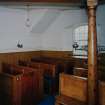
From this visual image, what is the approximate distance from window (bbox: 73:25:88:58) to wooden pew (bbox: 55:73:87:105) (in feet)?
11.7

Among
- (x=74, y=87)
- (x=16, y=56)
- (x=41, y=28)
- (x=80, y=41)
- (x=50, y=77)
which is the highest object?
(x=41, y=28)

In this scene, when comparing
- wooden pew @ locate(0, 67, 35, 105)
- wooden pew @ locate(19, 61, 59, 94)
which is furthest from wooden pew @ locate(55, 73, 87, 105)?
wooden pew @ locate(19, 61, 59, 94)

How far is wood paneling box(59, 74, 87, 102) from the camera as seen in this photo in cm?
310

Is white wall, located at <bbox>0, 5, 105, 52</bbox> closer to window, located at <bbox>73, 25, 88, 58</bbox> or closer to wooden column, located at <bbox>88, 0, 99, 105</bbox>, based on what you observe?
window, located at <bbox>73, 25, 88, 58</bbox>

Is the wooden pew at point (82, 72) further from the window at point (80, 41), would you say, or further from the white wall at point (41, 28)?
the window at point (80, 41)

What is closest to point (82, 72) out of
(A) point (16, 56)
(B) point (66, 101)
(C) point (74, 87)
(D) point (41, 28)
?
(C) point (74, 87)

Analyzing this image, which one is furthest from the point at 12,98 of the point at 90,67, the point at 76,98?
the point at 90,67

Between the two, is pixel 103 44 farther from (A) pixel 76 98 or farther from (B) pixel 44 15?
(A) pixel 76 98

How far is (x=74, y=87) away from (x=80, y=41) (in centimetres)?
399

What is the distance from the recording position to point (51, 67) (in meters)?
5.41

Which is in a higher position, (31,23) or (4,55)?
(31,23)

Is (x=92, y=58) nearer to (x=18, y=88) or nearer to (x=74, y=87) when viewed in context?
(x=74, y=87)

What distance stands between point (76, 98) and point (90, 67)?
703mm

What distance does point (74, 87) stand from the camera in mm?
3254
